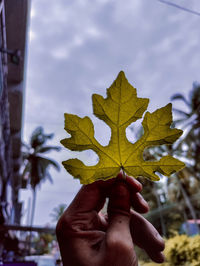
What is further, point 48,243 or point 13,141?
point 48,243

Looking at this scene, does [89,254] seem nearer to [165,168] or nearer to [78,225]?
[78,225]

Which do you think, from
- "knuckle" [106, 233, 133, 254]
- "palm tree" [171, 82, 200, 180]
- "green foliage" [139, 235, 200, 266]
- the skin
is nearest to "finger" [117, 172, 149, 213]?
the skin

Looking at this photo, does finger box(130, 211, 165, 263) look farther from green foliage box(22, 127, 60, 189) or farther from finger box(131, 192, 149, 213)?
green foliage box(22, 127, 60, 189)

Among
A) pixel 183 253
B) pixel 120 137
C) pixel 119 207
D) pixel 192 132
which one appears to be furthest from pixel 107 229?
pixel 192 132

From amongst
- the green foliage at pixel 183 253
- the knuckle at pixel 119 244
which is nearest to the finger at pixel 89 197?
the knuckle at pixel 119 244

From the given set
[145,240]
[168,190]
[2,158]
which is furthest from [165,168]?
[168,190]
